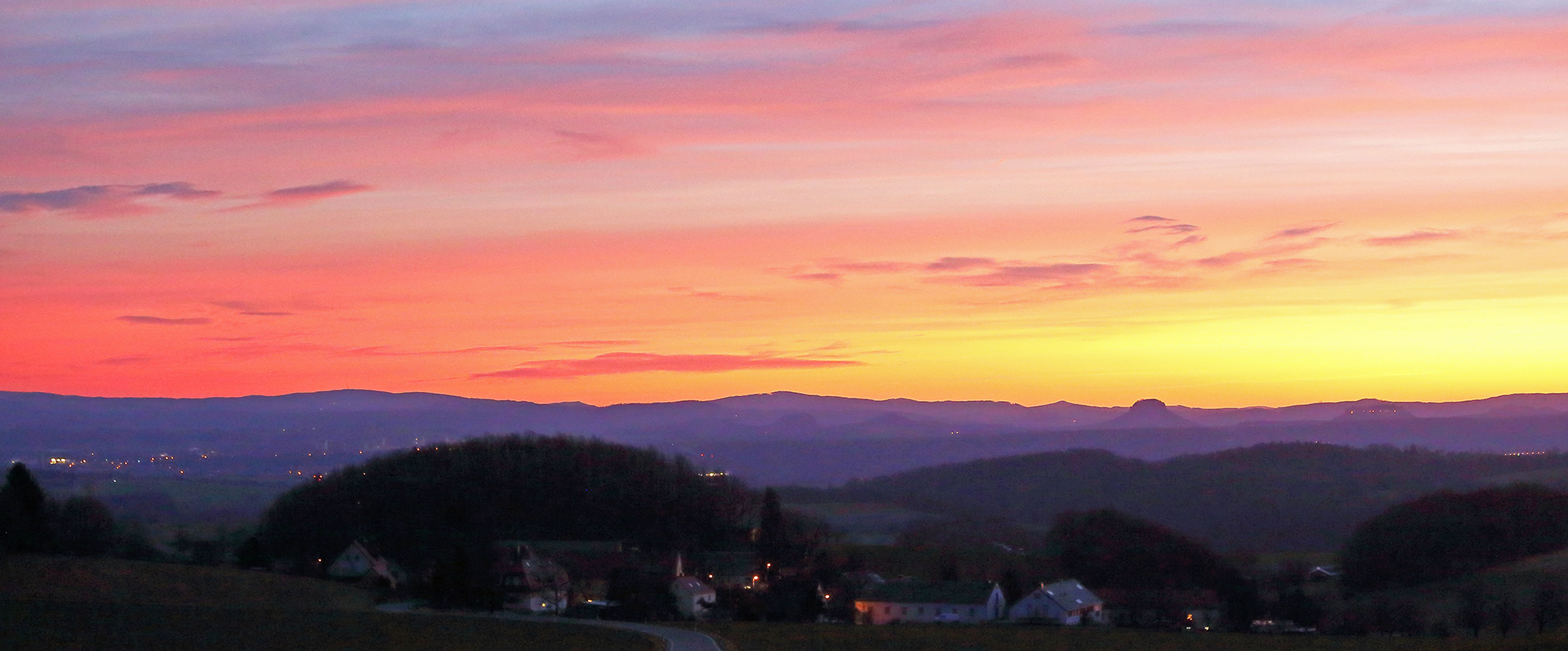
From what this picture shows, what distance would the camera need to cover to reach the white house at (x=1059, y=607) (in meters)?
68.8

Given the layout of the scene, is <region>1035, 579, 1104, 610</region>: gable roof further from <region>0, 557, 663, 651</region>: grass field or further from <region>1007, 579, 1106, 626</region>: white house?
<region>0, 557, 663, 651</region>: grass field

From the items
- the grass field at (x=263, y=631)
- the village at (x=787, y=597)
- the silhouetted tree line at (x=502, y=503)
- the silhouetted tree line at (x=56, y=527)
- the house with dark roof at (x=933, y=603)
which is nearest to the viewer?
the grass field at (x=263, y=631)

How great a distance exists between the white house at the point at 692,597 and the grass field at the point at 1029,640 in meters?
11.8

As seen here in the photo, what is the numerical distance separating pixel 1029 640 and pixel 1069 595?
1029 inches

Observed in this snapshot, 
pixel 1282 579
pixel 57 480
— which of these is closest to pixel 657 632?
pixel 1282 579

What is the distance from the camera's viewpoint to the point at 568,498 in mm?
109688

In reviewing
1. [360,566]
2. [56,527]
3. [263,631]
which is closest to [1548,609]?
[263,631]

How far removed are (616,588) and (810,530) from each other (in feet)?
106

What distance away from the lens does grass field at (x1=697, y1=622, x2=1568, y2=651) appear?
141 ft

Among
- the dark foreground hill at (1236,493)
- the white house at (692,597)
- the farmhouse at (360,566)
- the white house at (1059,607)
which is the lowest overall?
the white house at (1059,607)

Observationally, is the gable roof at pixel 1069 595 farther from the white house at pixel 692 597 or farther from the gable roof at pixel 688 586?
the gable roof at pixel 688 586

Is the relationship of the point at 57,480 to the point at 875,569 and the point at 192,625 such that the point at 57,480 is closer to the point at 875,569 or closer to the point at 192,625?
the point at 875,569

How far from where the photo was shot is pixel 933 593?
7400cm

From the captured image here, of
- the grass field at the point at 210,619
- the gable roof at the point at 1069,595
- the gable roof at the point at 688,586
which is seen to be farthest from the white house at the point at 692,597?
the gable roof at the point at 1069,595
